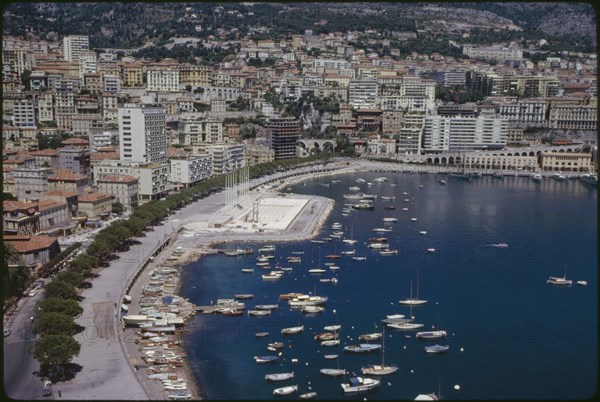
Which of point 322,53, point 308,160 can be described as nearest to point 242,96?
point 308,160

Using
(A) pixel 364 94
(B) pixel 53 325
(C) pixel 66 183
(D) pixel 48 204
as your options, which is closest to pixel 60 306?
(B) pixel 53 325

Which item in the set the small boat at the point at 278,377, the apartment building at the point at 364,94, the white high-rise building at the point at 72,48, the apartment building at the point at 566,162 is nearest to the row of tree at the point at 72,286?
the small boat at the point at 278,377

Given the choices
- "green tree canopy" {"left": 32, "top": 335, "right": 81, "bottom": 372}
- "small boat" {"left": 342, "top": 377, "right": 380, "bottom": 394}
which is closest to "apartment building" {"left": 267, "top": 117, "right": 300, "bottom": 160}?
"small boat" {"left": 342, "top": 377, "right": 380, "bottom": 394}

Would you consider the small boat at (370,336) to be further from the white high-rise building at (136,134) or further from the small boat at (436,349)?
the white high-rise building at (136,134)

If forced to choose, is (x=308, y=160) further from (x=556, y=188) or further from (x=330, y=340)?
(x=330, y=340)

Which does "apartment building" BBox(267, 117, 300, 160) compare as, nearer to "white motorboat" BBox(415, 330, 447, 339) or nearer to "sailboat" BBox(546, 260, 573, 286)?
"sailboat" BBox(546, 260, 573, 286)

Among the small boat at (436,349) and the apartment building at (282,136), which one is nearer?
the small boat at (436,349)
